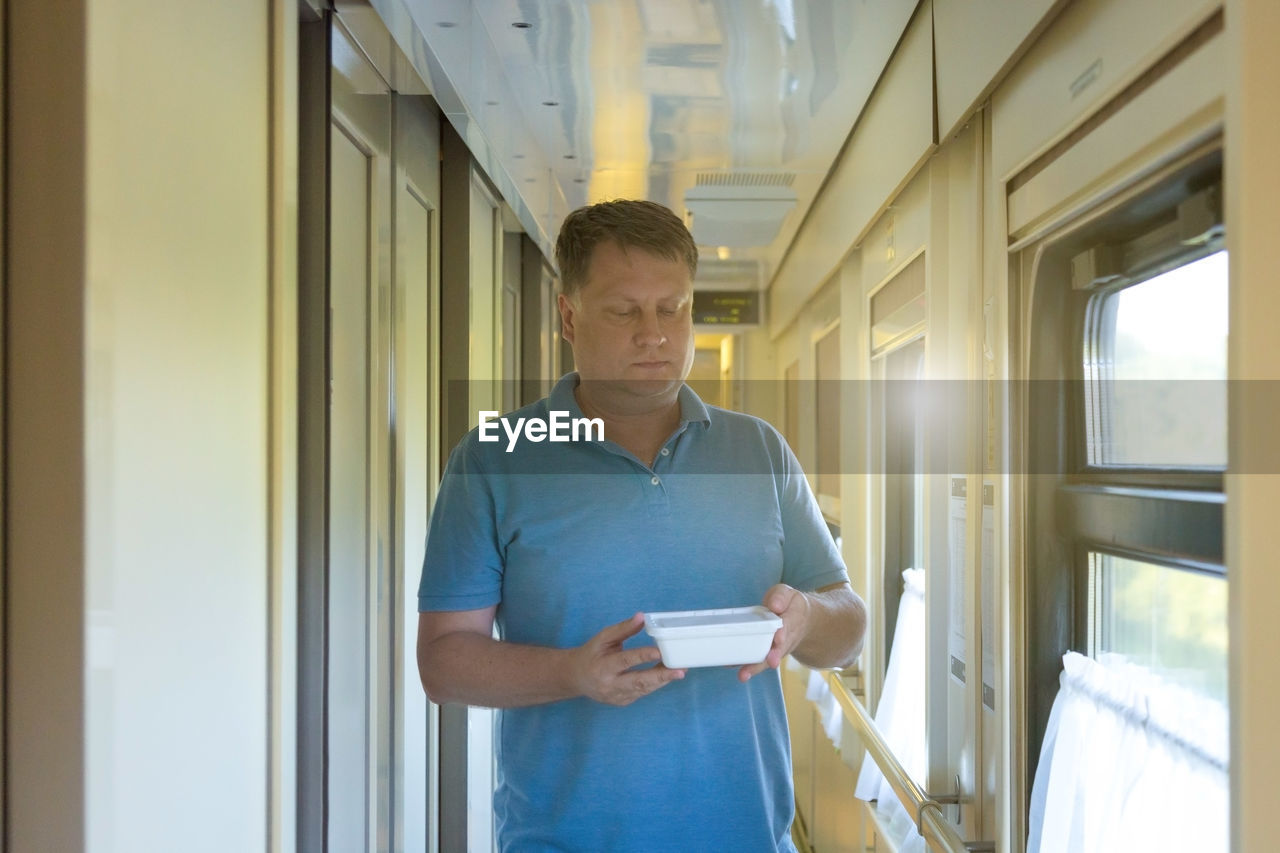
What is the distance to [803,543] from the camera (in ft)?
4.86

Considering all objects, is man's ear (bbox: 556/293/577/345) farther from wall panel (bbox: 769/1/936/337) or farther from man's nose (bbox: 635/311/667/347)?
wall panel (bbox: 769/1/936/337)

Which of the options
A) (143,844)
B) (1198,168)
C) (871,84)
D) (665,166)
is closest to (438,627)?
(143,844)

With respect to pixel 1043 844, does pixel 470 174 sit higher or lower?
higher

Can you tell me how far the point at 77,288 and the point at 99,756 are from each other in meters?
0.44

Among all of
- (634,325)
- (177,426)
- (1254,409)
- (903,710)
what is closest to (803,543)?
(634,325)

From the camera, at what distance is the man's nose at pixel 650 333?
55.7 inches

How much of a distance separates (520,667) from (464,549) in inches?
7.4

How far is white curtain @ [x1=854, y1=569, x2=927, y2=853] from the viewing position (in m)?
2.68

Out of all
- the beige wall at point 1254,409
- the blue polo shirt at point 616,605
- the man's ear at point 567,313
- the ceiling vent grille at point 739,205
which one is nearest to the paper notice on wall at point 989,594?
the blue polo shirt at point 616,605

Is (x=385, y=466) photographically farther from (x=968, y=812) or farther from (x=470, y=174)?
(x=968, y=812)

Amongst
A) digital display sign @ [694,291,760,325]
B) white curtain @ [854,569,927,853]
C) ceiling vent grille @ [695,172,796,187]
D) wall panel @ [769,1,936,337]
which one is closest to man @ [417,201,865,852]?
wall panel @ [769,1,936,337]

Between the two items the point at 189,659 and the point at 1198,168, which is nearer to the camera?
the point at 1198,168

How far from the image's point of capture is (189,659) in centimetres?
119

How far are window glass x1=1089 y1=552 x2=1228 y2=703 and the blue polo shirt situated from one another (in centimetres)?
43
